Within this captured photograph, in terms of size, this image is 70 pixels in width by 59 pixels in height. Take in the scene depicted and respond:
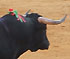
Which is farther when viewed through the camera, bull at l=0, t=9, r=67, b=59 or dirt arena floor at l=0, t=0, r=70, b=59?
dirt arena floor at l=0, t=0, r=70, b=59

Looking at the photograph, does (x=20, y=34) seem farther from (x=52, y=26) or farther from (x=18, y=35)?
(x=52, y=26)

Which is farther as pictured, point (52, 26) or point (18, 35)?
point (52, 26)

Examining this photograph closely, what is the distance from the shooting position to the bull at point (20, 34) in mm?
4066

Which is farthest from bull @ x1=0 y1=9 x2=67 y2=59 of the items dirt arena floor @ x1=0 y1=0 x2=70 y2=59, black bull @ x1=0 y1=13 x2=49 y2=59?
dirt arena floor @ x1=0 y1=0 x2=70 y2=59

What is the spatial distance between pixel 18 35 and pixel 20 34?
0.04 metres

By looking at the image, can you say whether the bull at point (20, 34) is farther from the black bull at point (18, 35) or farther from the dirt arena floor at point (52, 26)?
the dirt arena floor at point (52, 26)

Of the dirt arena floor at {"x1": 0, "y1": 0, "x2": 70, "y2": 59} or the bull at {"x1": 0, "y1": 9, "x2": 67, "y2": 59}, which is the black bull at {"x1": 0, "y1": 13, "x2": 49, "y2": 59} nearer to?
the bull at {"x1": 0, "y1": 9, "x2": 67, "y2": 59}

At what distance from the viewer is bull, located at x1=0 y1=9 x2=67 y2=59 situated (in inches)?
160

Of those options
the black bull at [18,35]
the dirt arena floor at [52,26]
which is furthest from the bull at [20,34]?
the dirt arena floor at [52,26]

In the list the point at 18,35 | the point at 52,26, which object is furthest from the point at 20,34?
the point at 52,26

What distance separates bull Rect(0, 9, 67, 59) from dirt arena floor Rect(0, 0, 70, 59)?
2680 millimetres

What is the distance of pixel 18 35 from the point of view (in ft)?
14.0

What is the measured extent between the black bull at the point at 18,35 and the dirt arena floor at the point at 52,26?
105 inches

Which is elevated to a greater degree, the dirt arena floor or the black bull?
the black bull
